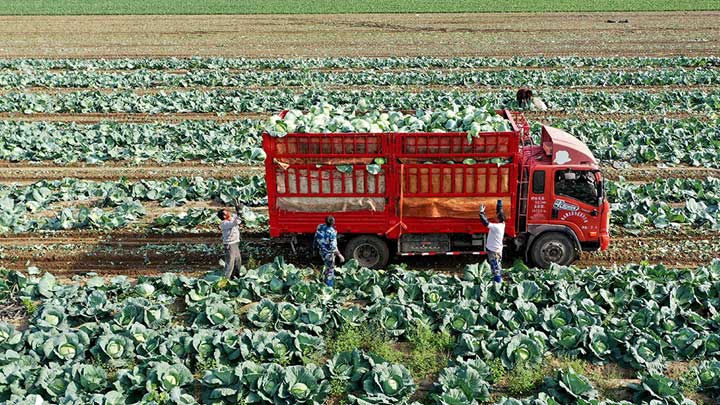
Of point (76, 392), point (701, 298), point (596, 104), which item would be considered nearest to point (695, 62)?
point (596, 104)

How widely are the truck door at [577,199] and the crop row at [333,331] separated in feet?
3.92

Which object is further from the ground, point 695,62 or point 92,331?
point 695,62

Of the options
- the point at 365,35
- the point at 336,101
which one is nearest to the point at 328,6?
the point at 365,35

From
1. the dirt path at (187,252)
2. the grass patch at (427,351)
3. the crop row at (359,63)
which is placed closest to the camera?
the grass patch at (427,351)

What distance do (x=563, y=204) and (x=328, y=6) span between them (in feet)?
152

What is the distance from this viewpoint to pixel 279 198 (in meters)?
14.3

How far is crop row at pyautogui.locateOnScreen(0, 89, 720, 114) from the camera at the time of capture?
26641mm

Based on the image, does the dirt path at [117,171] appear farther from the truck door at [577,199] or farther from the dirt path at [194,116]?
the truck door at [577,199]

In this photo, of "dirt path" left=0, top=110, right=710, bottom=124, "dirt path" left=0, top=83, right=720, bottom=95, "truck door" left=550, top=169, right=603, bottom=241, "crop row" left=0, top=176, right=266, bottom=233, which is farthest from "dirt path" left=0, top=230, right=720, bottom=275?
"dirt path" left=0, top=83, right=720, bottom=95

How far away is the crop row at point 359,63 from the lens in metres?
34.4

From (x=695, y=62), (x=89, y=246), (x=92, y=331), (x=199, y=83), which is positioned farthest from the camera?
(x=695, y=62)

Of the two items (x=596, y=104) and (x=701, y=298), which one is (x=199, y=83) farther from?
(x=701, y=298)

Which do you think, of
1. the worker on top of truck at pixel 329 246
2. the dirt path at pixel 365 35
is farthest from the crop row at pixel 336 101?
the worker on top of truck at pixel 329 246

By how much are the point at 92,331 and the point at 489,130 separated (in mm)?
7984
